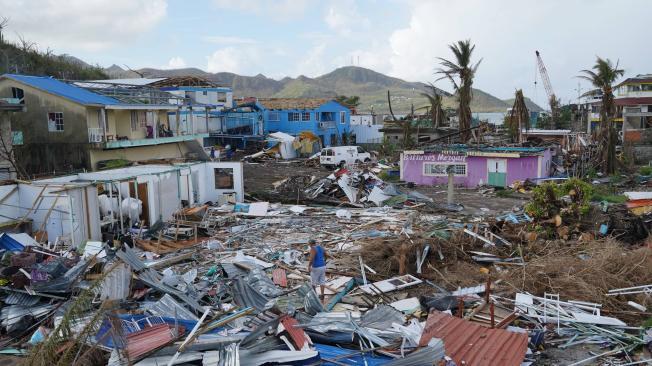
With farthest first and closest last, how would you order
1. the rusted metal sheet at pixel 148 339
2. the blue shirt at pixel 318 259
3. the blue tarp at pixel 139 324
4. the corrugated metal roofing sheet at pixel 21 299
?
the blue shirt at pixel 318 259
the corrugated metal roofing sheet at pixel 21 299
the blue tarp at pixel 139 324
the rusted metal sheet at pixel 148 339

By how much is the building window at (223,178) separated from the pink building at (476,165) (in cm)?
1150

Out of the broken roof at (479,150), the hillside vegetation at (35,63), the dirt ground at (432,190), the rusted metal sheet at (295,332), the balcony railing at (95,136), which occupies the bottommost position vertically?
the dirt ground at (432,190)

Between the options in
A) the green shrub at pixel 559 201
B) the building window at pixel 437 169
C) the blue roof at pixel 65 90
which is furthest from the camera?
the building window at pixel 437 169

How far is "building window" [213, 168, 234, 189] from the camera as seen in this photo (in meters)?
23.8

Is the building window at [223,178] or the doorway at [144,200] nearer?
the doorway at [144,200]

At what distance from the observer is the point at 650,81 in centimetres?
5491

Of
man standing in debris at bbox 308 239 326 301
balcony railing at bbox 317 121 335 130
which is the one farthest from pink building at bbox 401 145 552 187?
balcony railing at bbox 317 121 335 130

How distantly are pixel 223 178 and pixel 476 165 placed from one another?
1422 centimetres

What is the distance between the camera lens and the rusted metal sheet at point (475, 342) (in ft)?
25.3

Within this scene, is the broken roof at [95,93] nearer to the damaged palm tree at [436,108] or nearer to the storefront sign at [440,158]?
the storefront sign at [440,158]

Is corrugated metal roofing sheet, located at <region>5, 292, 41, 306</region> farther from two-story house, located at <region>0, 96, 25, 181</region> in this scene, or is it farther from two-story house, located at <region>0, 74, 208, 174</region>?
two-story house, located at <region>0, 74, 208, 174</region>

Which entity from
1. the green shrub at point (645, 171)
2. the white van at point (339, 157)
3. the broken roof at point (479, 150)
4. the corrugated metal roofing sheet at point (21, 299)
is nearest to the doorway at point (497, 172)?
the broken roof at point (479, 150)

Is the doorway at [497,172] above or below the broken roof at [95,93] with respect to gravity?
below

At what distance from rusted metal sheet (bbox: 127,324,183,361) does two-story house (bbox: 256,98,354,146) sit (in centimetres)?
4380
